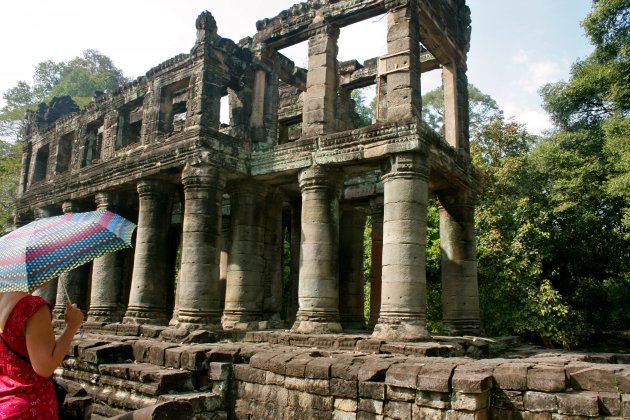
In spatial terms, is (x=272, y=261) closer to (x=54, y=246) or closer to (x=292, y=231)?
(x=292, y=231)

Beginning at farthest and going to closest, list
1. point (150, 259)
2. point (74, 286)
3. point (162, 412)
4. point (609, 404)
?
point (74, 286)
point (150, 259)
point (609, 404)
point (162, 412)

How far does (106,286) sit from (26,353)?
39.1 ft

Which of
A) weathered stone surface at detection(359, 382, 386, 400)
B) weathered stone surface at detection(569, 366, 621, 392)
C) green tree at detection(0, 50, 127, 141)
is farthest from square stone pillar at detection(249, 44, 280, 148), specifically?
green tree at detection(0, 50, 127, 141)

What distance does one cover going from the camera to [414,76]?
34.6ft

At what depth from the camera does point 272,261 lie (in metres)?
13.4

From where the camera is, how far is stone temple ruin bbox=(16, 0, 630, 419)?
21.9ft

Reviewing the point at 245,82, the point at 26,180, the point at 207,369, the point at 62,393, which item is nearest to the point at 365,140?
the point at 245,82

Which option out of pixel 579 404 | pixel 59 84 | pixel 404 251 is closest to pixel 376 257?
pixel 404 251

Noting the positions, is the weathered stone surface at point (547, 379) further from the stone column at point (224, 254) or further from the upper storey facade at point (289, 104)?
the stone column at point (224, 254)

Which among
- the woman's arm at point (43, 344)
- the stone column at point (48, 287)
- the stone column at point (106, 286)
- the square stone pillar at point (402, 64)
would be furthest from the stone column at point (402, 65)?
the stone column at point (48, 287)

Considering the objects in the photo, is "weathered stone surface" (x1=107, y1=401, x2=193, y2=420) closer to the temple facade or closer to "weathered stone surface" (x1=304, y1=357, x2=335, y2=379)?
"weathered stone surface" (x1=304, y1=357, x2=335, y2=379)

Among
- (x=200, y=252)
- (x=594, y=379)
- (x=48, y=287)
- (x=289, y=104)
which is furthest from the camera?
(x=48, y=287)

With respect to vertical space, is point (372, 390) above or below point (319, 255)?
below

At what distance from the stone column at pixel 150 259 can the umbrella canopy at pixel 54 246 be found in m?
8.90
